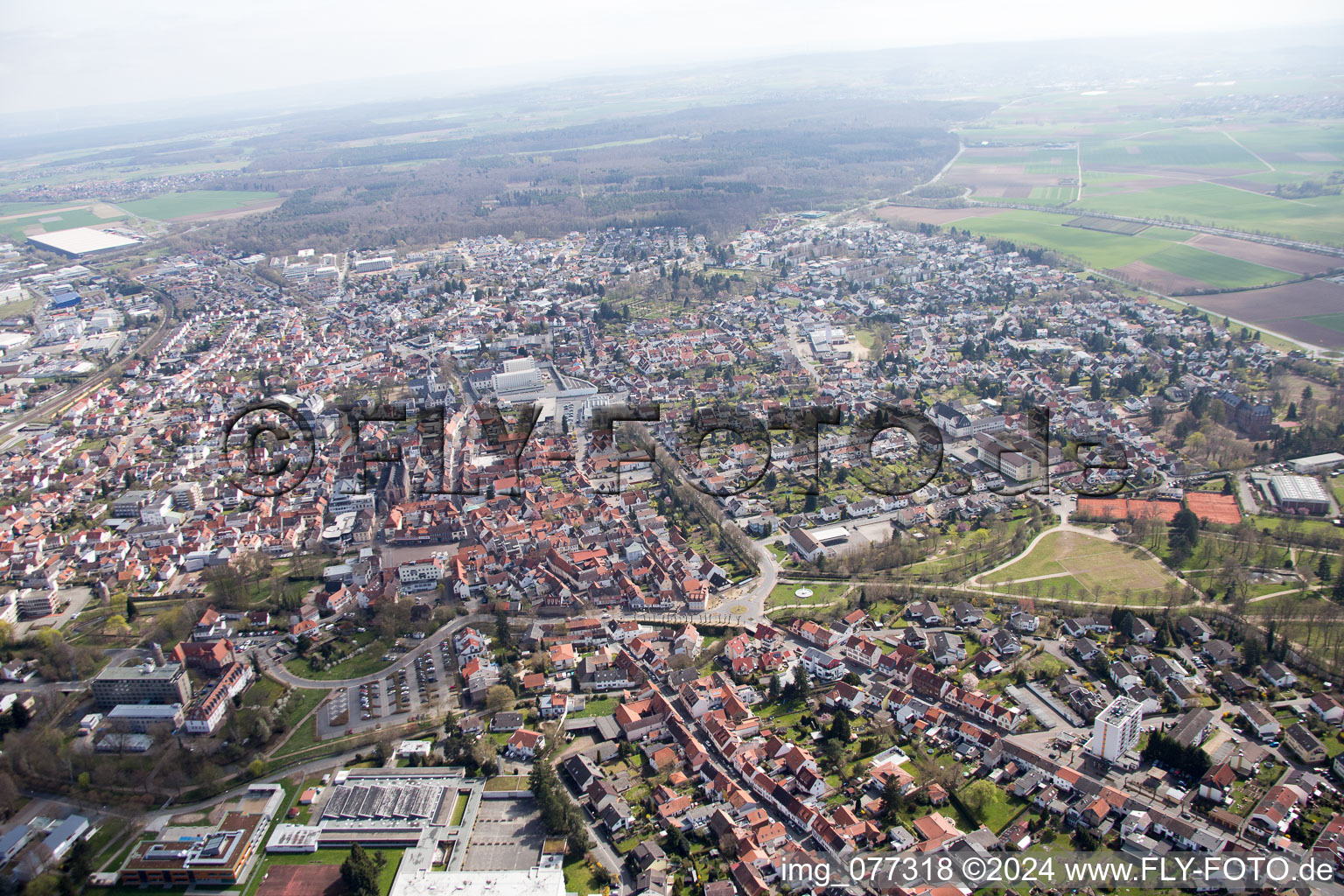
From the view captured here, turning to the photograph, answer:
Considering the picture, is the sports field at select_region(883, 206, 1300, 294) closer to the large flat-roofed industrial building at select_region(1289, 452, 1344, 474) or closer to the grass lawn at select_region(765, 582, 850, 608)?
the large flat-roofed industrial building at select_region(1289, 452, 1344, 474)

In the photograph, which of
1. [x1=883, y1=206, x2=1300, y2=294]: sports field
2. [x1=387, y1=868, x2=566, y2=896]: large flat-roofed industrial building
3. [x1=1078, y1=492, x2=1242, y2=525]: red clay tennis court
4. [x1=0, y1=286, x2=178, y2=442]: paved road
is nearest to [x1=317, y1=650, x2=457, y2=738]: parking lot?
[x1=387, y1=868, x2=566, y2=896]: large flat-roofed industrial building

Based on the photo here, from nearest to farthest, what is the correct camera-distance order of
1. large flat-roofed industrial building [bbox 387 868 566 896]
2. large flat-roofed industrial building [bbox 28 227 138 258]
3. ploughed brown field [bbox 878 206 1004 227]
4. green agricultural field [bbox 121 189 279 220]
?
large flat-roofed industrial building [bbox 387 868 566 896]
ploughed brown field [bbox 878 206 1004 227]
large flat-roofed industrial building [bbox 28 227 138 258]
green agricultural field [bbox 121 189 279 220]

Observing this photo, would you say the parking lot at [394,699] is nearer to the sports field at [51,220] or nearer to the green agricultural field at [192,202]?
the sports field at [51,220]

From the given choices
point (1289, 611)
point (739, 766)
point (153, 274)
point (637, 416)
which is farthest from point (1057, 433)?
point (153, 274)

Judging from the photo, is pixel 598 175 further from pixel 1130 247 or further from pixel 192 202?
pixel 1130 247

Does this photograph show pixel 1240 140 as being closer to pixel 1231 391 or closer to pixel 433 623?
pixel 1231 391

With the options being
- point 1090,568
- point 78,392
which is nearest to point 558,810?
point 1090,568
